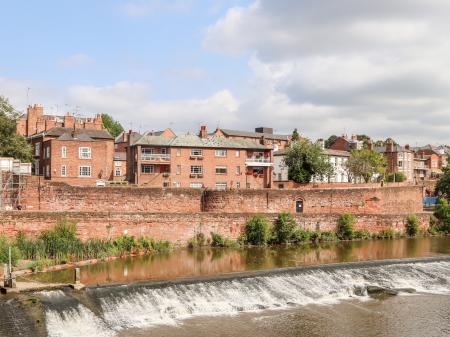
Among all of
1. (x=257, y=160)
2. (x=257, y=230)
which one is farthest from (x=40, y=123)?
(x=257, y=230)

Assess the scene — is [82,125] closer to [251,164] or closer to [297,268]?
[251,164]

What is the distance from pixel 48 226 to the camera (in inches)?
1240

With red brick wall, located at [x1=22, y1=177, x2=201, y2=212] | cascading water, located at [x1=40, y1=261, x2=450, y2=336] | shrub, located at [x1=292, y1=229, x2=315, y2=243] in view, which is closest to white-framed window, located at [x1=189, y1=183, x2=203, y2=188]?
red brick wall, located at [x1=22, y1=177, x2=201, y2=212]

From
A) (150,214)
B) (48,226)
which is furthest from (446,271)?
(48,226)

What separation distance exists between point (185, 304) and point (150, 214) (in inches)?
570

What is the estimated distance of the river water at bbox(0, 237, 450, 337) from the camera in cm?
1920

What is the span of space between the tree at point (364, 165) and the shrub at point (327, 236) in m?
29.1

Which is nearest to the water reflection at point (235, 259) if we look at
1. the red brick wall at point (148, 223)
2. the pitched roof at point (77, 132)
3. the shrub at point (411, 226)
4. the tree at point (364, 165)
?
the red brick wall at point (148, 223)

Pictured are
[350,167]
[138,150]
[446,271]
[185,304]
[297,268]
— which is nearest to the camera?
[185,304]

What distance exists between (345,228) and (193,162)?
60.7ft

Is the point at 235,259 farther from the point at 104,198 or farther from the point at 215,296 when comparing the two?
the point at 104,198

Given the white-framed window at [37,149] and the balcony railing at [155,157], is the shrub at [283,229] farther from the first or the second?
the white-framed window at [37,149]

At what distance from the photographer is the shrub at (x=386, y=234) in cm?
4428

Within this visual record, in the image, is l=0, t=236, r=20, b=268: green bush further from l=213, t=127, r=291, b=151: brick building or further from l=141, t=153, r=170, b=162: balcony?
l=213, t=127, r=291, b=151: brick building
